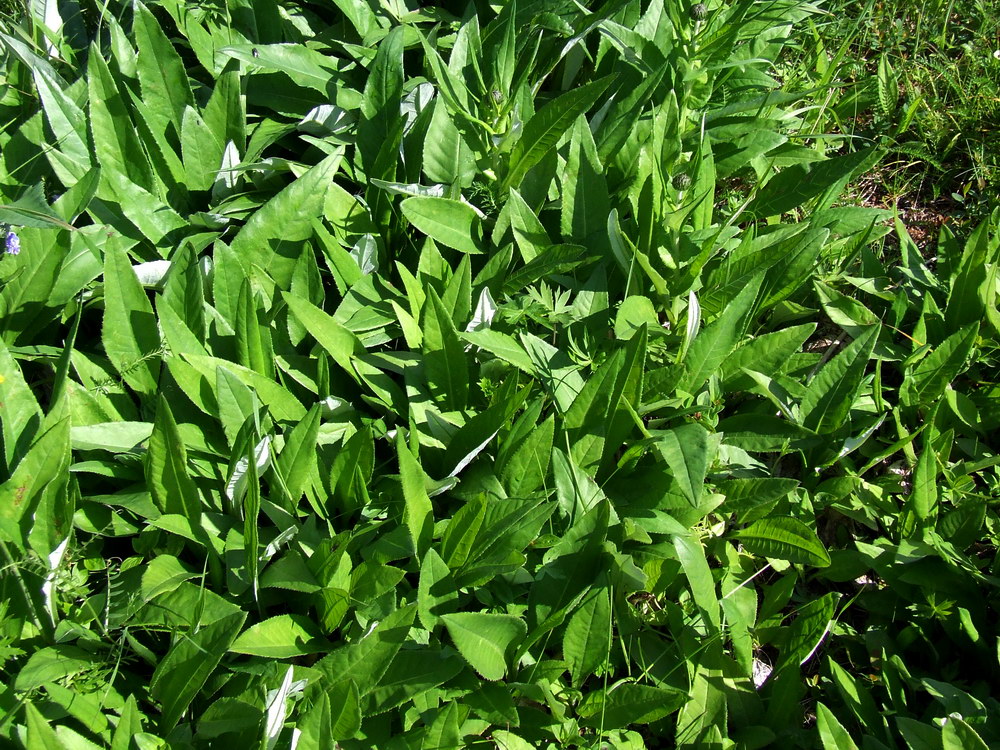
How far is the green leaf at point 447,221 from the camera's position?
231cm

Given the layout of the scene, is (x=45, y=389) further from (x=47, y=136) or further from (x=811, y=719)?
(x=811, y=719)

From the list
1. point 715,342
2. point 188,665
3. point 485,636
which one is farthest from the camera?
point 715,342

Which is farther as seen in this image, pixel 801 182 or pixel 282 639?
pixel 801 182

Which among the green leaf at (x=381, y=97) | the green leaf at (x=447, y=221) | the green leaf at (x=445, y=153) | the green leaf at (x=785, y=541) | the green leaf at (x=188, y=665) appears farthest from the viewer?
the green leaf at (x=381, y=97)

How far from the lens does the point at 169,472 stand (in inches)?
72.4

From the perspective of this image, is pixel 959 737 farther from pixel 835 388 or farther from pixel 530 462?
pixel 530 462

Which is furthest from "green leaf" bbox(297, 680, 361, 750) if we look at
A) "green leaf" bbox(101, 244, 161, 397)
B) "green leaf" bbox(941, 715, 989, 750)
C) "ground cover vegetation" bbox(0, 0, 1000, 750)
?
"green leaf" bbox(941, 715, 989, 750)

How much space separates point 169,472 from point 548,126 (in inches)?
52.7

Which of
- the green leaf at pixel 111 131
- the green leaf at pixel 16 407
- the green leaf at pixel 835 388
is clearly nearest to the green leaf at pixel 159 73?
the green leaf at pixel 111 131

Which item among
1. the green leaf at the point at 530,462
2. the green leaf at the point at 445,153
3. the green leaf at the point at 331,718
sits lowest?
the green leaf at the point at 331,718

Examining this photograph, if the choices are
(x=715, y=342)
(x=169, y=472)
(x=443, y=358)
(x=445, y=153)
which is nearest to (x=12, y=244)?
(x=169, y=472)

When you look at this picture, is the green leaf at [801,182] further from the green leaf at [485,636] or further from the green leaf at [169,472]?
the green leaf at [169,472]

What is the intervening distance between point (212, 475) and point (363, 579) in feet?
1.47

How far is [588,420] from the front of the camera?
2.03 meters
